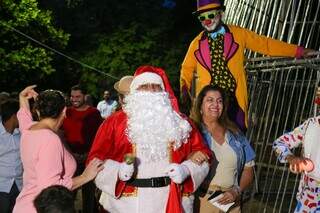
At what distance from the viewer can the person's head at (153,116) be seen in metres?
4.50

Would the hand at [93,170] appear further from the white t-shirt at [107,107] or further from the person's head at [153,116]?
the white t-shirt at [107,107]

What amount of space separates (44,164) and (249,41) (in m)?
2.32

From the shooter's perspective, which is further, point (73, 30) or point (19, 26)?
point (73, 30)

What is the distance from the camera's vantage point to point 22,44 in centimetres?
2005

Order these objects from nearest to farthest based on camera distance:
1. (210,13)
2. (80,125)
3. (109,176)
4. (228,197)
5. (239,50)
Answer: (109,176), (228,197), (210,13), (239,50), (80,125)

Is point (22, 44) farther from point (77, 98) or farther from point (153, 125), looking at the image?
point (153, 125)

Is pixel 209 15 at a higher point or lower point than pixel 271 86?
higher

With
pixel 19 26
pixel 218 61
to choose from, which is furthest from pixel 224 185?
pixel 19 26

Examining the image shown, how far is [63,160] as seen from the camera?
4387 millimetres

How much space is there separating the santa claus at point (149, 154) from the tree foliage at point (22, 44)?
1534cm

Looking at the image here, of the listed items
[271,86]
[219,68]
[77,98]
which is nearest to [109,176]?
[219,68]

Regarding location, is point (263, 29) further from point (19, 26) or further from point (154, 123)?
point (19, 26)

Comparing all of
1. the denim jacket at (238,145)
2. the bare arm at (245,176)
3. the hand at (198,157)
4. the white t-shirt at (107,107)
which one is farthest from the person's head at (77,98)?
the white t-shirt at (107,107)

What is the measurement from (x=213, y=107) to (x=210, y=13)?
0.97m
